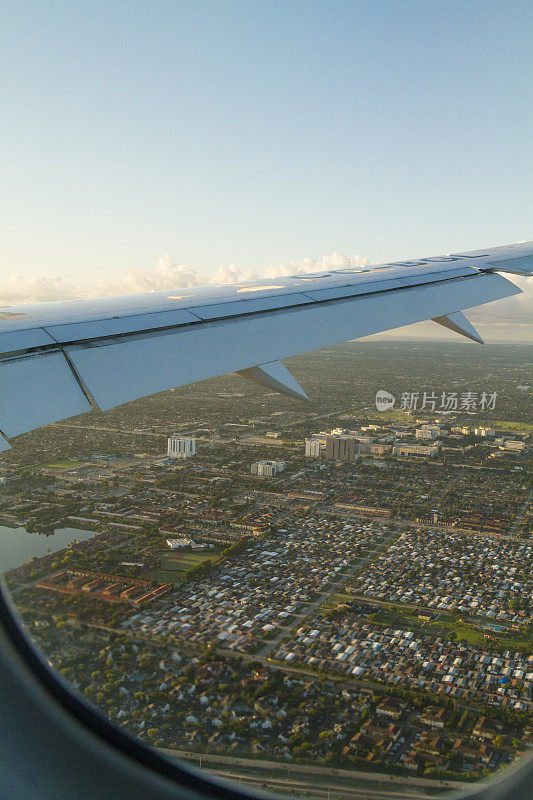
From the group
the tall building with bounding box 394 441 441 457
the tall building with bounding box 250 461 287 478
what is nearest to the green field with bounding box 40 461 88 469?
the tall building with bounding box 250 461 287 478

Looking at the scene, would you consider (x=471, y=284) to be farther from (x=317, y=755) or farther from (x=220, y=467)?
(x=220, y=467)

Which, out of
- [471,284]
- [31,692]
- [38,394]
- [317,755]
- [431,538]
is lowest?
[431,538]

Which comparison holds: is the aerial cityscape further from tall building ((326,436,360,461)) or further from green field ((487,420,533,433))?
green field ((487,420,533,433))

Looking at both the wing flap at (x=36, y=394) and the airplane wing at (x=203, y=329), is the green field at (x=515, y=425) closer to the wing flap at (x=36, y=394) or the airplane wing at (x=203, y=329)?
the airplane wing at (x=203, y=329)

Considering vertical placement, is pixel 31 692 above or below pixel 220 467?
above

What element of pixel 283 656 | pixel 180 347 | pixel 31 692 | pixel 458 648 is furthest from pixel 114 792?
pixel 458 648

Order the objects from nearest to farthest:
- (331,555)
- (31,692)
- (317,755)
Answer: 1. (31,692)
2. (317,755)
3. (331,555)

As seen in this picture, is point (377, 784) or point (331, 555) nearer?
point (377, 784)

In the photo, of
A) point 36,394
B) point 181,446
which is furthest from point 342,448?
point 36,394
